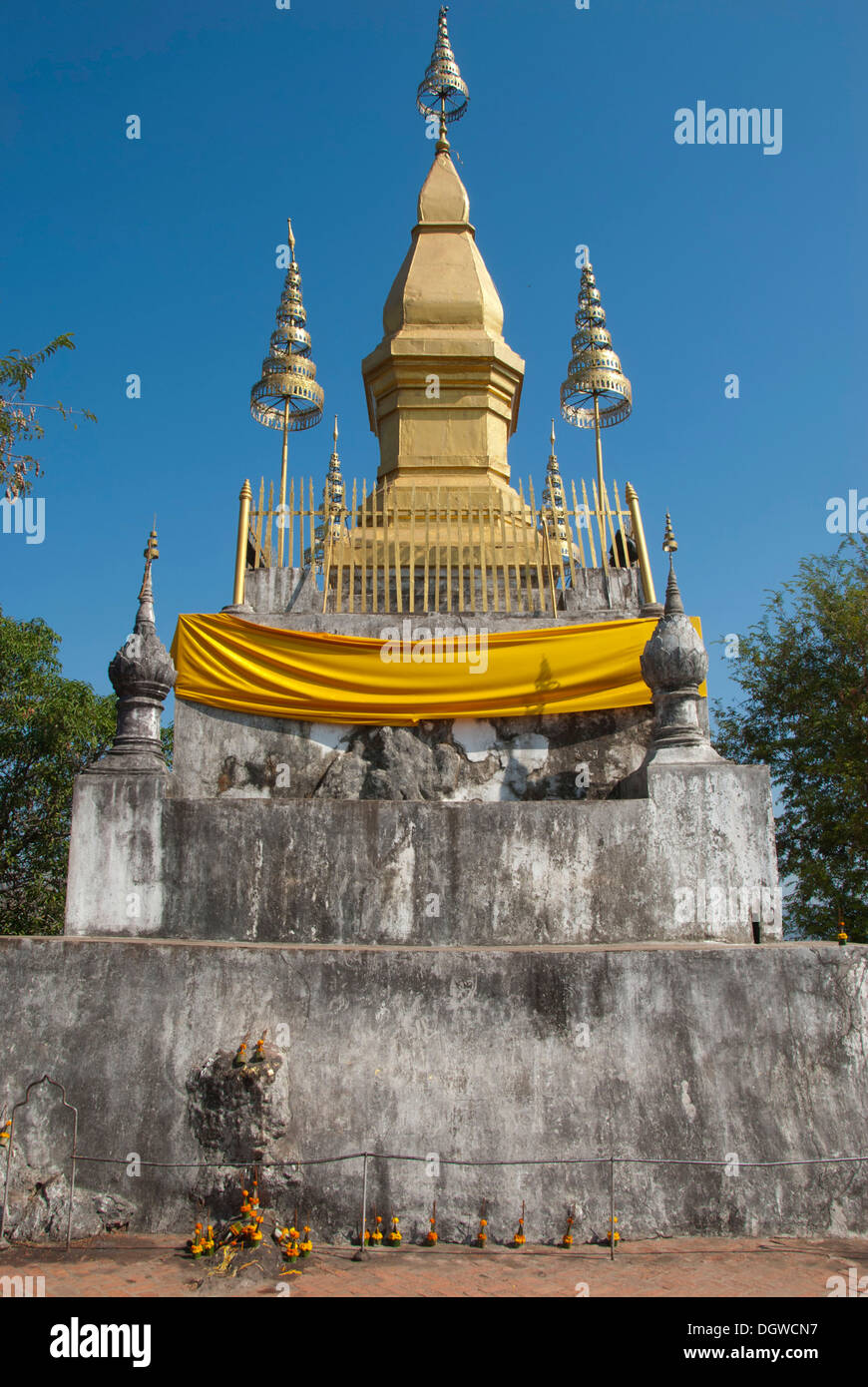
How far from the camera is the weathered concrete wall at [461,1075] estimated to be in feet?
20.0

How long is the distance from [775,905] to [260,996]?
12.7 ft

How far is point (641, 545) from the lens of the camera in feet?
32.8

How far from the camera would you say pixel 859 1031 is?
259 inches

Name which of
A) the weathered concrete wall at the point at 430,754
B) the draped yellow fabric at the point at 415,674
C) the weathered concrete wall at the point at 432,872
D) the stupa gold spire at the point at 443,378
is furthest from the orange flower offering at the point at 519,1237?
the stupa gold spire at the point at 443,378

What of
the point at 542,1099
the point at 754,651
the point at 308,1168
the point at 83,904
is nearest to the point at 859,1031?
the point at 542,1099

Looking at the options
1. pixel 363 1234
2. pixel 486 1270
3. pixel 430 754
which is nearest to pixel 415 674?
pixel 430 754

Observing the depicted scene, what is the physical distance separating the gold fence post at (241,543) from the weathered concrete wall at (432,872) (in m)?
2.83

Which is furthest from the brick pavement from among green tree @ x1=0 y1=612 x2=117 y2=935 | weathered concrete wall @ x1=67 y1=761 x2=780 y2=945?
green tree @ x1=0 y1=612 x2=117 y2=935

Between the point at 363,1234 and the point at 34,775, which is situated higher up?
the point at 34,775

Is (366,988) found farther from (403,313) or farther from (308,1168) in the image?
(403,313)

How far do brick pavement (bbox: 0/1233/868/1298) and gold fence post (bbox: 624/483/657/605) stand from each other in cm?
586

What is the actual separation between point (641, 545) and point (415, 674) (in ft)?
9.91

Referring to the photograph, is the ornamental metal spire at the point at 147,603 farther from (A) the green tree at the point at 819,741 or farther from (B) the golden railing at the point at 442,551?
(A) the green tree at the point at 819,741

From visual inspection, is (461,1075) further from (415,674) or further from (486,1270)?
(415,674)
